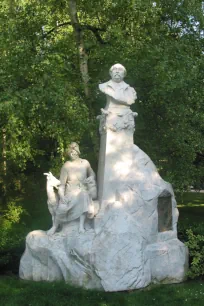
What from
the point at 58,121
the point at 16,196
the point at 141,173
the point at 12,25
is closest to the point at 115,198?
the point at 141,173

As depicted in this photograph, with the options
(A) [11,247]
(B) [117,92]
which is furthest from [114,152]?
(A) [11,247]

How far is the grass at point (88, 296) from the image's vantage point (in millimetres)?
6879

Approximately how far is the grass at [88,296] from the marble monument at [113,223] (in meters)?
0.23

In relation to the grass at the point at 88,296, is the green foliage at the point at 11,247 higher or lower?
higher

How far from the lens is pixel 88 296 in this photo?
7.08m

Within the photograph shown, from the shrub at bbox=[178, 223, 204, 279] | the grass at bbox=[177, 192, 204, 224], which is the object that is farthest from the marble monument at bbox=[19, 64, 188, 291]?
the grass at bbox=[177, 192, 204, 224]

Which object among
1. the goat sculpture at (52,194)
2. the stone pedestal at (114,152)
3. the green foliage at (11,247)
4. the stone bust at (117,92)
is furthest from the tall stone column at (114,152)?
the green foliage at (11,247)

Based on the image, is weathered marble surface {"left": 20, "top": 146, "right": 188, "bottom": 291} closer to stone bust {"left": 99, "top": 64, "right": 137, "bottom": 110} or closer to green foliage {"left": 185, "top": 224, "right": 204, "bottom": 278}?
Result: green foliage {"left": 185, "top": 224, "right": 204, "bottom": 278}

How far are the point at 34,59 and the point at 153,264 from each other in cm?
502

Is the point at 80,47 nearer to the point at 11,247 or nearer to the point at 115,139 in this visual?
the point at 115,139

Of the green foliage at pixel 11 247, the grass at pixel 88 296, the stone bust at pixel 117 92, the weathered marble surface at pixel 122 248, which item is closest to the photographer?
the grass at pixel 88 296

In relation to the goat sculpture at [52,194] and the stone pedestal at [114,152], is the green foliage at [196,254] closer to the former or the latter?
the stone pedestal at [114,152]

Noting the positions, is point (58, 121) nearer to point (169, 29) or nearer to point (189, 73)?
point (189, 73)

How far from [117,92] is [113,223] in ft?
8.03
